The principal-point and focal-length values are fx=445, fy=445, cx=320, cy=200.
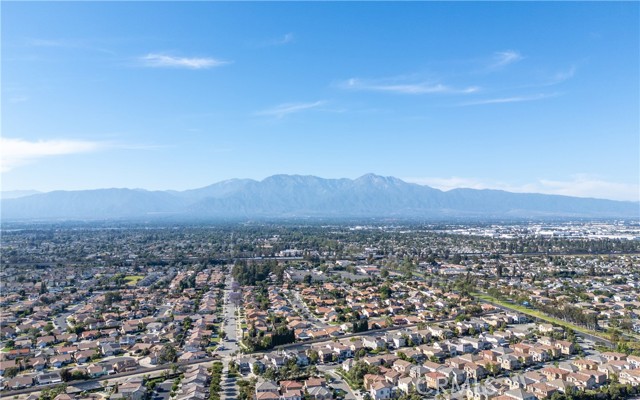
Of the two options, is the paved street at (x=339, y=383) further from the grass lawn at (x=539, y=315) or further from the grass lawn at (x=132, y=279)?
the grass lawn at (x=132, y=279)

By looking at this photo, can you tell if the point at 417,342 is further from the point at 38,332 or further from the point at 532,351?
the point at 38,332

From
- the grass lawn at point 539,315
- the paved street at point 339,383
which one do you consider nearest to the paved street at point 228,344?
the paved street at point 339,383

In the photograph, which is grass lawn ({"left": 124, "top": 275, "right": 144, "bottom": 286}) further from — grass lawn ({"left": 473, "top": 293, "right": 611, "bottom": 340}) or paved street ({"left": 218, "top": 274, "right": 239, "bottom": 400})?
grass lawn ({"left": 473, "top": 293, "right": 611, "bottom": 340})

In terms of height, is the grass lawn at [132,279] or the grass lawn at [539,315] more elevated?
the grass lawn at [132,279]

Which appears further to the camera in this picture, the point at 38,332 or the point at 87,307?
the point at 87,307

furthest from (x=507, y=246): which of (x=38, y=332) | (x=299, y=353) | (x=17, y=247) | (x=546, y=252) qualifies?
(x=17, y=247)

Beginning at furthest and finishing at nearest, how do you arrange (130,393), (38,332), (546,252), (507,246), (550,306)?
(507,246) → (546,252) → (550,306) → (38,332) → (130,393)

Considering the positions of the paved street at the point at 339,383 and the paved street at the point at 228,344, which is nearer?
the paved street at the point at 339,383

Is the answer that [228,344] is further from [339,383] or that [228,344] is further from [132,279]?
[132,279]
